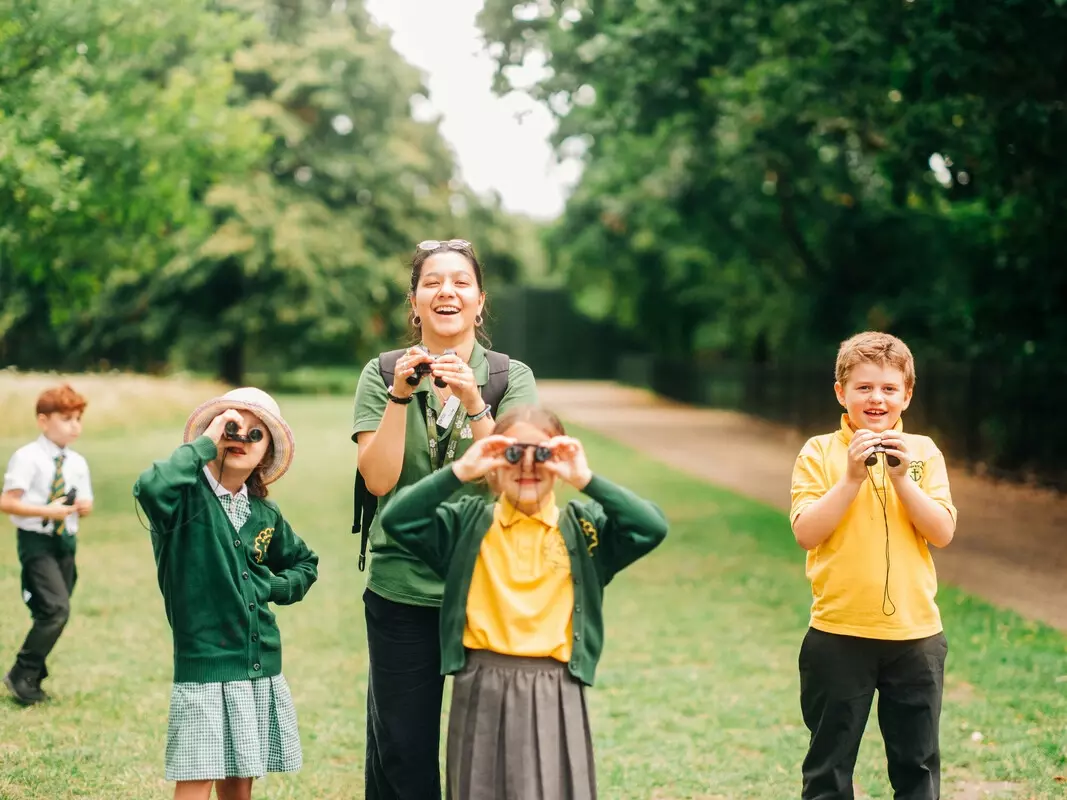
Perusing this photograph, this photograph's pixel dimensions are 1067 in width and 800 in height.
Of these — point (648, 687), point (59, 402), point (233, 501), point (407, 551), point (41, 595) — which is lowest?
point (648, 687)

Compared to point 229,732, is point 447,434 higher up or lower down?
higher up

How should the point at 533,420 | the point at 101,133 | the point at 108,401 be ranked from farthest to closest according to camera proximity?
1. the point at 108,401
2. the point at 101,133
3. the point at 533,420

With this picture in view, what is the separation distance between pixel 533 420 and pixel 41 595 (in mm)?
3828

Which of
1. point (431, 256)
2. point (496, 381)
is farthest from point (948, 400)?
point (431, 256)

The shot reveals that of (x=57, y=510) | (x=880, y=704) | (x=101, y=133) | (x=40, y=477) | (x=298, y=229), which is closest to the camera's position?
(x=880, y=704)

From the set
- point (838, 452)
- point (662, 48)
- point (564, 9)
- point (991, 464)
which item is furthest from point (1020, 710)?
point (991, 464)

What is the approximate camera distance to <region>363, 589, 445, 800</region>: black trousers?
3.45m

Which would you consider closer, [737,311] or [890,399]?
[890,399]

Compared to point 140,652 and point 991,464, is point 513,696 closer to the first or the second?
point 140,652

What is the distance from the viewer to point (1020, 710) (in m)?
6.28

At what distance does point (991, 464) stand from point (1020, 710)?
12.1 metres

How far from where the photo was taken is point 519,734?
304cm

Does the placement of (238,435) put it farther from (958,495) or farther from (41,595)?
(958,495)

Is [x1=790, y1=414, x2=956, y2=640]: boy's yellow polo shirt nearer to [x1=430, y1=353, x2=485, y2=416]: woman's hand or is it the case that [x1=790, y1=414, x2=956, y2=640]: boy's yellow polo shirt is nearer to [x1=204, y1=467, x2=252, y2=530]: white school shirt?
[x1=430, y1=353, x2=485, y2=416]: woman's hand
